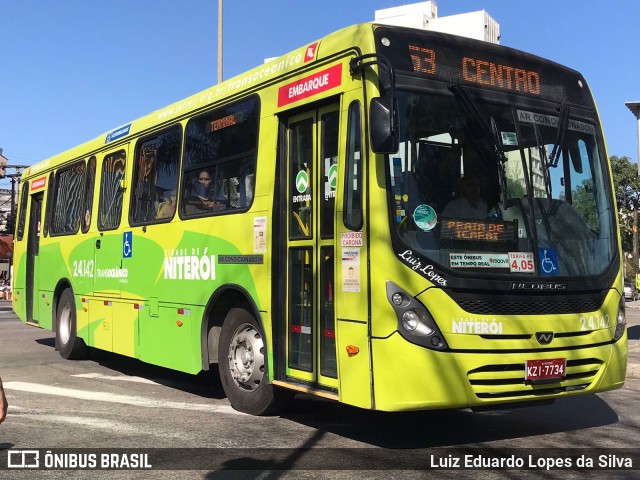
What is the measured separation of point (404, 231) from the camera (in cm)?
544

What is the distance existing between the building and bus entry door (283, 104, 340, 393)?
47.4 meters

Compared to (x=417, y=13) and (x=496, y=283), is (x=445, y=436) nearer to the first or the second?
(x=496, y=283)

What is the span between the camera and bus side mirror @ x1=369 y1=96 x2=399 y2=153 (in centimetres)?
530

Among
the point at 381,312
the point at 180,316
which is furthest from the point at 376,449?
the point at 180,316

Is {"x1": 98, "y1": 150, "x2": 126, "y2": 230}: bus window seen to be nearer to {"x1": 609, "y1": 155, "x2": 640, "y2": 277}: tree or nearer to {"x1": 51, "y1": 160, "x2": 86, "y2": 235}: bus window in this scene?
{"x1": 51, "y1": 160, "x2": 86, "y2": 235}: bus window

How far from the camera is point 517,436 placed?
647 cm

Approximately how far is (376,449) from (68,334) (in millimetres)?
7129

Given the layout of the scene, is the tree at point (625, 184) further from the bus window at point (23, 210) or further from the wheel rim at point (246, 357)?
the wheel rim at point (246, 357)

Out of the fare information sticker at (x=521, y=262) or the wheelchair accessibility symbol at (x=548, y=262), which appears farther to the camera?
the wheelchair accessibility symbol at (x=548, y=262)

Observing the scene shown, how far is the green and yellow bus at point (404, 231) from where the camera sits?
17.7 ft

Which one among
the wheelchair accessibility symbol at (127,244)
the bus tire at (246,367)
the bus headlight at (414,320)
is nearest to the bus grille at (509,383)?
the bus headlight at (414,320)

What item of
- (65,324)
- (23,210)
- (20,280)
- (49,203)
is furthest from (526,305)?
(23,210)

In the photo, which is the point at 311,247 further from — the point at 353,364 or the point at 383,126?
the point at 383,126

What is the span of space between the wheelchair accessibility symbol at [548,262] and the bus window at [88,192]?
7150 millimetres
